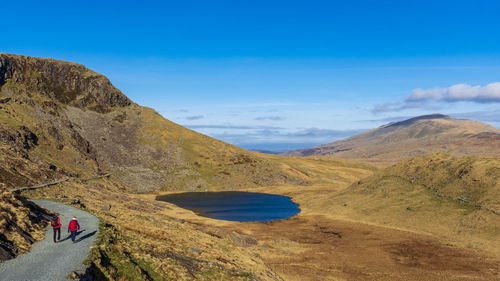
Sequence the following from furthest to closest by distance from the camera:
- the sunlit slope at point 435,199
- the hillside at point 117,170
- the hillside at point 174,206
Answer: the sunlit slope at point 435,199 → the hillside at point 174,206 → the hillside at point 117,170

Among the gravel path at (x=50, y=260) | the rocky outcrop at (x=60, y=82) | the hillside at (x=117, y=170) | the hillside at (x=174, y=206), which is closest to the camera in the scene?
the gravel path at (x=50, y=260)

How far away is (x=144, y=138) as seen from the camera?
162750 millimetres

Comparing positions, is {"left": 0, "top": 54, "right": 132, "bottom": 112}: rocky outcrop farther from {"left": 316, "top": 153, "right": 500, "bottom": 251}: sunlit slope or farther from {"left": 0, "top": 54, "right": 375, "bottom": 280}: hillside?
{"left": 316, "top": 153, "right": 500, "bottom": 251}: sunlit slope

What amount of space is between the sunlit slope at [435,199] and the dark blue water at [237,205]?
14.0m

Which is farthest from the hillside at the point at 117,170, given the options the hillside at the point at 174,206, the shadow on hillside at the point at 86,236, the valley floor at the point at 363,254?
the valley floor at the point at 363,254

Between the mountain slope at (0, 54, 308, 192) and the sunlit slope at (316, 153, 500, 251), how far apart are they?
70.2 m

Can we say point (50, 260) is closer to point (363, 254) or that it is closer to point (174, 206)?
point (363, 254)

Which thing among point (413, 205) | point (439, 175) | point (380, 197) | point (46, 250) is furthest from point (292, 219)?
point (46, 250)

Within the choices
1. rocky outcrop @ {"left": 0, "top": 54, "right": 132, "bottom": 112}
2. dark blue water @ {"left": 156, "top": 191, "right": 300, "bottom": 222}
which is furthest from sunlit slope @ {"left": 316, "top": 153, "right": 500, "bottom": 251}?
rocky outcrop @ {"left": 0, "top": 54, "right": 132, "bottom": 112}

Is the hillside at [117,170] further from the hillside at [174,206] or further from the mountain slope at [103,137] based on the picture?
the mountain slope at [103,137]

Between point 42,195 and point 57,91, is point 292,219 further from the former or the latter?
point 57,91

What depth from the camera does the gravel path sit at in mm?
18516

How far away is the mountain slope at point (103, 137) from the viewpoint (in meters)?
119

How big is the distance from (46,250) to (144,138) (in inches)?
5700
